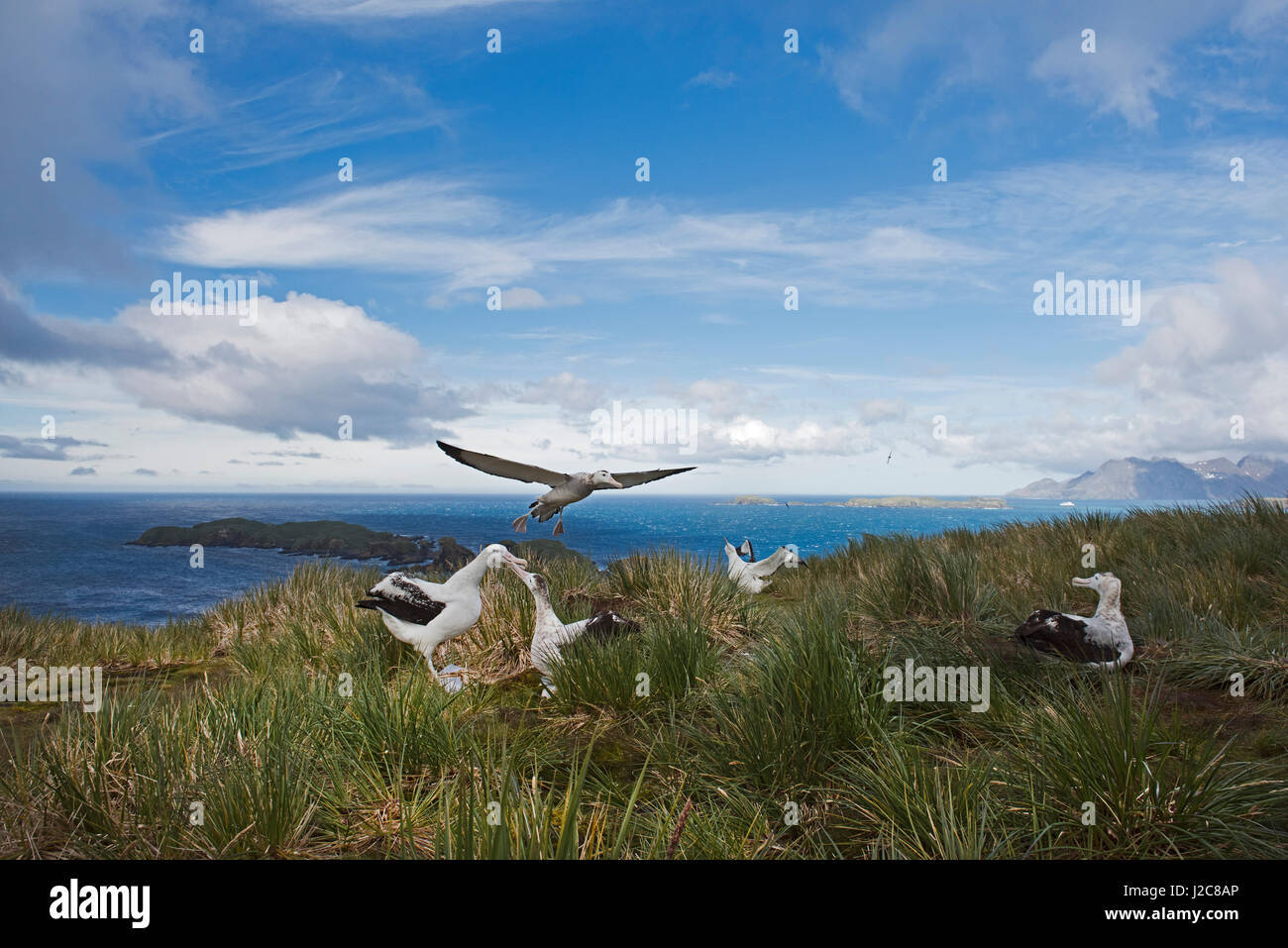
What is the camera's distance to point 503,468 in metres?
6.74

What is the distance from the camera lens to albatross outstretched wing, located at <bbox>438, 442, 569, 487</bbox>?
21.2 feet

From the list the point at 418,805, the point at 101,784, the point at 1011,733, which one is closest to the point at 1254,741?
the point at 1011,733

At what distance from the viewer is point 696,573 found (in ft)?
33.6

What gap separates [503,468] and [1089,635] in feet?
17.0

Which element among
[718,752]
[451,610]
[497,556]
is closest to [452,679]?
[451,610]

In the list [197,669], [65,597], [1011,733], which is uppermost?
[1011,733]

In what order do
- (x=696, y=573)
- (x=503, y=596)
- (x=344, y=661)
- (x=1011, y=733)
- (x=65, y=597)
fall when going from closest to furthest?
(x=1011, y=733) → (x=344, y=661) → (x=503, y=596) → (x=696, y=573) → (x=65, y=597)

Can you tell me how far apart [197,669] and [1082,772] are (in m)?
Answer: 10.7

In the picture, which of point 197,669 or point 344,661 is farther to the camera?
point 197,669

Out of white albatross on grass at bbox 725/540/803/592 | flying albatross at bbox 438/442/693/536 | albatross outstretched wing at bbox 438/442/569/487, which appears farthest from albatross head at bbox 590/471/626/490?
white albatross on grass at bbox 725/540/803/592

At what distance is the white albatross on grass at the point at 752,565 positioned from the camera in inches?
453

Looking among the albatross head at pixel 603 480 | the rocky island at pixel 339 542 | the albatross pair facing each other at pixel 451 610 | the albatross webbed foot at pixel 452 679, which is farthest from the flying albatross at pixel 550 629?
the rocky island at pixel 339 542

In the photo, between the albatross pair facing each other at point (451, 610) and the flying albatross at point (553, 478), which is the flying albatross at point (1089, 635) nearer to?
the flying albatross at point (553, 478)
